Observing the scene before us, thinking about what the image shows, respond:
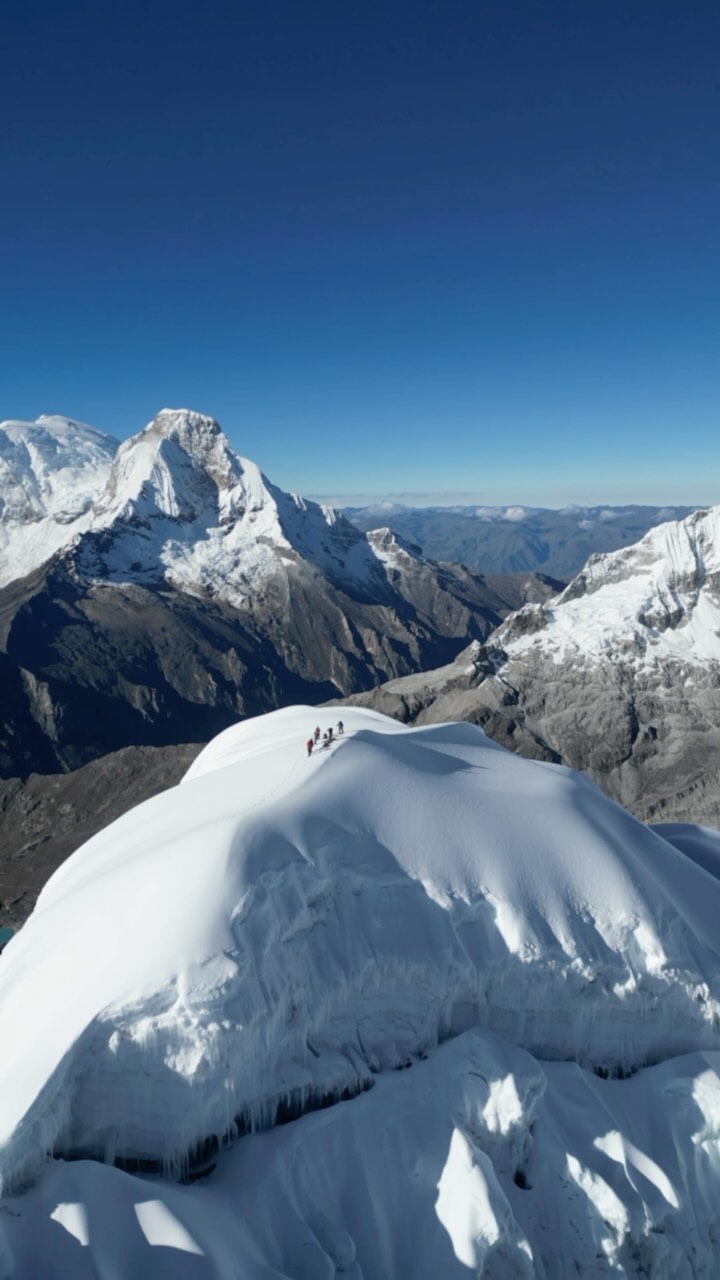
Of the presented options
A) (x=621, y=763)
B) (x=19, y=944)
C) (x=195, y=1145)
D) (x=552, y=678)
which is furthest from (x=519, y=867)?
(x=552, y=678)

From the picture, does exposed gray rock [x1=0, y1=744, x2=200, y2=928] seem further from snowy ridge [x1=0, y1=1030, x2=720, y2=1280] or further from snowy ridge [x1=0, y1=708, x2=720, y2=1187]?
snowy ridge [x1=0, y1=1030, x2=720, y2=1280]

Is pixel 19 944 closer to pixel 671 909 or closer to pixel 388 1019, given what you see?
pixel 388 1019

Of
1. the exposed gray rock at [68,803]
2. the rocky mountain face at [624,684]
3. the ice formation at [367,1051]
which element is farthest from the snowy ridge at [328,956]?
the rocky mountain face at [624,684]

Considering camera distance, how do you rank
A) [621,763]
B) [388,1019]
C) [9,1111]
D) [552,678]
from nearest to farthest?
[9,1111], [388,1019], [621,763], [552,678]

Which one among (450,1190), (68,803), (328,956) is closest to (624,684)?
(68,803)

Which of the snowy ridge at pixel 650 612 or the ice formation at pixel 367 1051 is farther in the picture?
the snowy ridge at pixel 650 612

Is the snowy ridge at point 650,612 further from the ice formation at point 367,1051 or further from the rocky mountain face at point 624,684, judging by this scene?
the ice formation at point 367,1051
